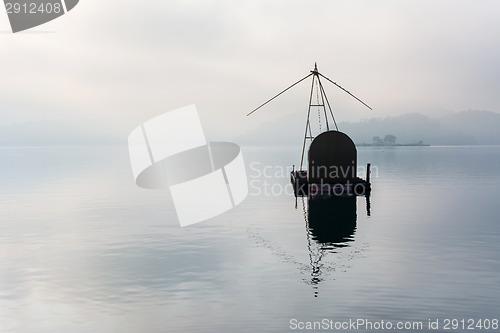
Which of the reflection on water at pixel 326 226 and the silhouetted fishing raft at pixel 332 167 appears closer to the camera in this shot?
the reflection on water at pixel 326 226

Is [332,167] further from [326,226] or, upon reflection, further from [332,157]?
[326,226]

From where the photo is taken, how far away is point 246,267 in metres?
22.2

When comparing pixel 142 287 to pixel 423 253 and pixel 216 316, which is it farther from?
pixel 423 253

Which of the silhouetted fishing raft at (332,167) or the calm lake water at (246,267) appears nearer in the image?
the calm lake water at (246,267)

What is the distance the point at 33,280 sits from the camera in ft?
67.6

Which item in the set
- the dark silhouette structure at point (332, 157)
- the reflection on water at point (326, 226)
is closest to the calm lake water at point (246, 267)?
the reflection on water at point (326, 226)

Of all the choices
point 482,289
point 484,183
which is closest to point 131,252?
point 482,289

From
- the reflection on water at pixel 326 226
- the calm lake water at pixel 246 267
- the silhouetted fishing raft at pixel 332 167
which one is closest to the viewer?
the calm lake water at pixel 246 267

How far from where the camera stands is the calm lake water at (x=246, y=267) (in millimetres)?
15914

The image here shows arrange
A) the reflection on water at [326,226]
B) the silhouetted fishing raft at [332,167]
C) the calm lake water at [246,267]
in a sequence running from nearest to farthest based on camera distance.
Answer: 1. the calm lake water at [246,267]
2. the reflection on water at [326,226]
3. the silhouetted fishing raft at [332,167]

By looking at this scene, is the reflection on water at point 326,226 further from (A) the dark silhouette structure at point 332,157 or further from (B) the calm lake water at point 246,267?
(A) the dark silhouette structure at point 332,157

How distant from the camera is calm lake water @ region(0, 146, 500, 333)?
15.9 metres

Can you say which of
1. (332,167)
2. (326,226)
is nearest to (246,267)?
(326,226)

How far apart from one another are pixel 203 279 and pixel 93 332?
604 centimetres
